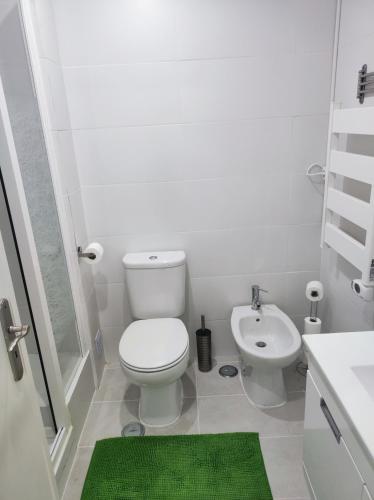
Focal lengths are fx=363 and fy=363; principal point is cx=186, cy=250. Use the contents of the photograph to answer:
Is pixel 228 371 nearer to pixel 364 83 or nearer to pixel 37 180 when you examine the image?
pixel 37 180

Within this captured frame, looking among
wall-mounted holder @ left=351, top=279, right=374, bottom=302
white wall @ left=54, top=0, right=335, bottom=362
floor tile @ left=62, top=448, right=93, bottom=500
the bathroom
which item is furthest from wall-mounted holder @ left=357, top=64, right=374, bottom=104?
floor tile @ left=62, top=448, right=93, bottom=500

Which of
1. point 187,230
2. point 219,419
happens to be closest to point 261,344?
point 219,419

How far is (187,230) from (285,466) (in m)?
1.30

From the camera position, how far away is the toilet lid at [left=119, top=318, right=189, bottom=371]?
1726 mm

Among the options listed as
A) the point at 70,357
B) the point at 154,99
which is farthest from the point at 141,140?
the point at 70,357

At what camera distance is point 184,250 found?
2.21m

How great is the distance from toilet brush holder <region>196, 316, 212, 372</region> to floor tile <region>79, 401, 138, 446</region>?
0.49 m

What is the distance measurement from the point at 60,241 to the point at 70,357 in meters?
0.62

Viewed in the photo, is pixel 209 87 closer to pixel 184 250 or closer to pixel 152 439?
pixel 184 250

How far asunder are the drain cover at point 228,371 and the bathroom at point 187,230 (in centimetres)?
1

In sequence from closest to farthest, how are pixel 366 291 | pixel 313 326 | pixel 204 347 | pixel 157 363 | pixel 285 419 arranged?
pixel 366 291 → pixel 157 363 → pixel 285 419 → pixel 313 326 → pixel 204 347

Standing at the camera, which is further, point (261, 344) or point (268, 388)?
point (261, 344)

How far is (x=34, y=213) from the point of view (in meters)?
1.58

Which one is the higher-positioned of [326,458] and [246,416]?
[326,458]
